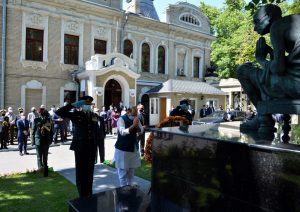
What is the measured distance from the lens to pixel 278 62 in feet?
10.2

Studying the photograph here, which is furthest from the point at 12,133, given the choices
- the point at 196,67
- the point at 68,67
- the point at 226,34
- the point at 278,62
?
the point at 226,34

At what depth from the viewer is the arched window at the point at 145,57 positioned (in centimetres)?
2461

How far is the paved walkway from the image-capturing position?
7074 millimetres

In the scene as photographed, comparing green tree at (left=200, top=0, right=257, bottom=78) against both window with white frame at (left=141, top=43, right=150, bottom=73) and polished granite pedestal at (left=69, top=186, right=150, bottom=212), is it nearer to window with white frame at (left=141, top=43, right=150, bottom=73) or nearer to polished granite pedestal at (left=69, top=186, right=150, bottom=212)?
window with white frame at (left=141, top=43, right=150, bottom=73)

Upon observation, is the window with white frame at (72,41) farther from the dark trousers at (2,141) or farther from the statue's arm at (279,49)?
the statue's arm at (279,49)

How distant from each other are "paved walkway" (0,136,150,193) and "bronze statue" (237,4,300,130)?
134 inches

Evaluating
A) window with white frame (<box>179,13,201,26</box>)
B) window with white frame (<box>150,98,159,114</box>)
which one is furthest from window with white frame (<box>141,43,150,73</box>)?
window with white frame (<box>179,13,201,26</box>)

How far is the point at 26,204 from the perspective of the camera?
Answer: 5566 millimetres

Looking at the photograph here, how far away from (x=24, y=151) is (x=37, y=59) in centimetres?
881

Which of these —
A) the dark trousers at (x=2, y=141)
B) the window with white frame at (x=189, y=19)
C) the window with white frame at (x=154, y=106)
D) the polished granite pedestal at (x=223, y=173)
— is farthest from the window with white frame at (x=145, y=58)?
the polished granite pedestal at (x=223, y=173)

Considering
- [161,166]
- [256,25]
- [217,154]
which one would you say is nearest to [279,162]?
[217,154]

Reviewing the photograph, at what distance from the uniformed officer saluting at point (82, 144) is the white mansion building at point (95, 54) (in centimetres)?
1374

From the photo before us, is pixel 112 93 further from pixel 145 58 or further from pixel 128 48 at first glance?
pixel 145 58

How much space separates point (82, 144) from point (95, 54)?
16.3 m
